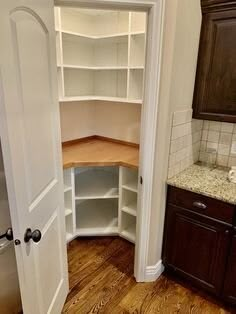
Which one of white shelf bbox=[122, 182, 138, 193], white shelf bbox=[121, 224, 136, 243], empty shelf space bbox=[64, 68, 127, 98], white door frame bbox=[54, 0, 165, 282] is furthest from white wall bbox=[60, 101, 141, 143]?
white door frame bbox=[54, 0, 165, 282]

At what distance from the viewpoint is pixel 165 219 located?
1.91m

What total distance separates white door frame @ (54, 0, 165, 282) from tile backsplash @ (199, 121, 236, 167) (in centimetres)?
81

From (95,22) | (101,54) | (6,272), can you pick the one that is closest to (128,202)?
(6,272)

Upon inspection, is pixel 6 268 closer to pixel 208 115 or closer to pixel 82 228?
pixel 82 228

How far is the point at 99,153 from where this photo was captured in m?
2.46

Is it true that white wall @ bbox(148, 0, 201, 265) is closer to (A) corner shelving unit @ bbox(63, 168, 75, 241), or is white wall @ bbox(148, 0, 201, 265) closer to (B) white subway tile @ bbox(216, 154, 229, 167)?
(B) white subway tile @ bbox(216, 154, 229, 167)

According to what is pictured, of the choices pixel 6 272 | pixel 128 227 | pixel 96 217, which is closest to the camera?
pixel 6 272

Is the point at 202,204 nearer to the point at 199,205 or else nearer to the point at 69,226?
the point at 199,205

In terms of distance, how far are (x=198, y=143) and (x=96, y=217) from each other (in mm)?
1367

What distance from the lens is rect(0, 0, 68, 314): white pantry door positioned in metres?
0.91

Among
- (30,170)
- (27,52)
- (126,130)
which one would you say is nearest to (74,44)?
(126,130)

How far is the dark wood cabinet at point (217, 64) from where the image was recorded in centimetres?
165

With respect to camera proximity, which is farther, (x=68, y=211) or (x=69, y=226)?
(x=69, y=226)

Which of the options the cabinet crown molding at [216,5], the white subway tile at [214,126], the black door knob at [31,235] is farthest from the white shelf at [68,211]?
the cabinet crown molding at [216,5]
